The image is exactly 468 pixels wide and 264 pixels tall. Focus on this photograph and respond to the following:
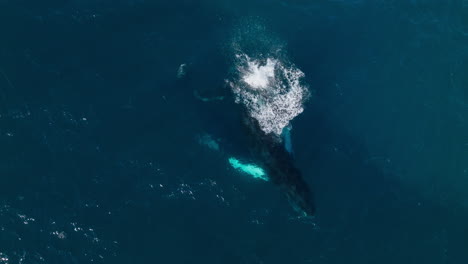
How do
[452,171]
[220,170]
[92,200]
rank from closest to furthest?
[92,200]
[220,170]
[452,171]

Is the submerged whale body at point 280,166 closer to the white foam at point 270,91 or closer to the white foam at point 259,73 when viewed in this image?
the white foam at point 270,91

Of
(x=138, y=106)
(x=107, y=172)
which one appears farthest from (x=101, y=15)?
(x=107, y=172)

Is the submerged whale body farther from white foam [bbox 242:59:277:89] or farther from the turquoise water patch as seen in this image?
white foam [bbox 242:59:277:89]

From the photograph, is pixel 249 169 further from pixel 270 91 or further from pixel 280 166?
pixel 270 91

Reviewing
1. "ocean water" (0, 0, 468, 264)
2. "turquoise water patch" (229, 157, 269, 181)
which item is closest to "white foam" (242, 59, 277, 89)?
"ocean water" (0, 0, 468, 264)

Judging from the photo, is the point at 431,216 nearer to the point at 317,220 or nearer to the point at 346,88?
the point at 317,220

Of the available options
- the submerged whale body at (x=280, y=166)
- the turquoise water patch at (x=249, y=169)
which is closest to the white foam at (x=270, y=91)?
the submerged whale body at (x=280, y=166)
